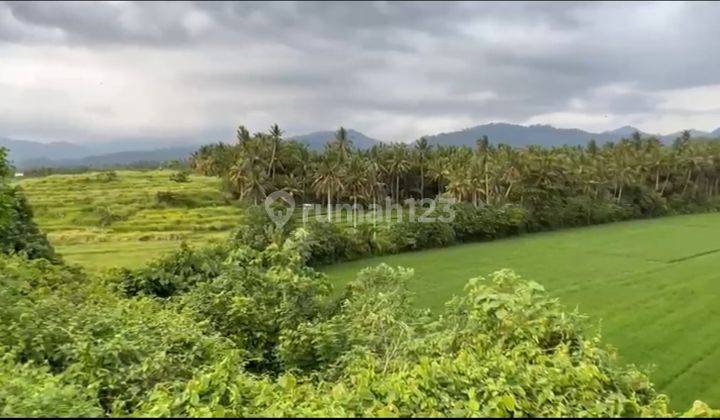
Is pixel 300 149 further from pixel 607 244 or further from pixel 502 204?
pixel 607 244

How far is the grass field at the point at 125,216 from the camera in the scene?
3384 cm

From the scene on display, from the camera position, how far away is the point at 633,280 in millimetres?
26750

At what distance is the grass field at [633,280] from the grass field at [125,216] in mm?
11727

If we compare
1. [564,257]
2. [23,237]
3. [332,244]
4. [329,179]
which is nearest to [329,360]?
[23,237]

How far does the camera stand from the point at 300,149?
54156 mm

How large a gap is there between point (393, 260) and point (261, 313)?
2392 centimetres

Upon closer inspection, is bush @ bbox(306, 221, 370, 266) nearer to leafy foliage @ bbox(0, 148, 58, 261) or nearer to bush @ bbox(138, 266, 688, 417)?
leafy foliage @ bbox(0, 148, 58, 261)

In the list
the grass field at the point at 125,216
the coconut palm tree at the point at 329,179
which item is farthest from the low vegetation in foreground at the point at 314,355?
the coconut palm tree at the point at 329,179

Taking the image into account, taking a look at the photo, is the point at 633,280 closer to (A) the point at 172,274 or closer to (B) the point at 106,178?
Answer: (A) the point at 172,274

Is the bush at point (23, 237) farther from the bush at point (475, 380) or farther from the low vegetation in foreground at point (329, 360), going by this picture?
the bush at point (475, 380)

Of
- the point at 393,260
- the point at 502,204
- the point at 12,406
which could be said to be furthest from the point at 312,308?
the point at 502,204

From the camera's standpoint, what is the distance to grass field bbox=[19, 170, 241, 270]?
111 ft

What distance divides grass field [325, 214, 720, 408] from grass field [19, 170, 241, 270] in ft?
38.5

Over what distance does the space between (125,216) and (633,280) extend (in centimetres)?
3293
